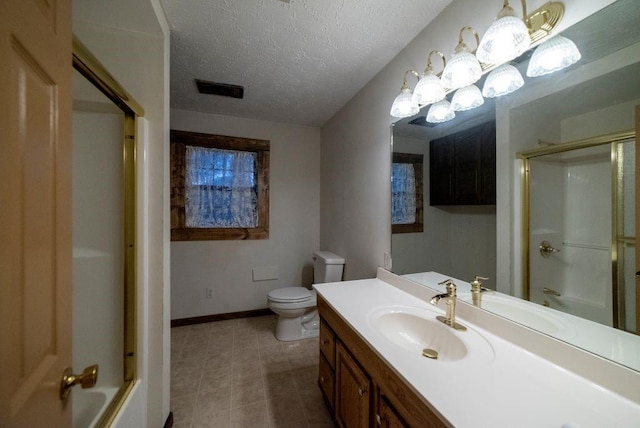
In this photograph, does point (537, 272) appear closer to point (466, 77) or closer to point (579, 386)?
point (579, 386)

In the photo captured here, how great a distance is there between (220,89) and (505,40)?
1.99 m

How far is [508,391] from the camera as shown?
2.10 feet

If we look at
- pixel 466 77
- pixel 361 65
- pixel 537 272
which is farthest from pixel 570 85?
pixel 361 65

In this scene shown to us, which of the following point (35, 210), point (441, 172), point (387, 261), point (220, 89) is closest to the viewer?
point (35, 210)

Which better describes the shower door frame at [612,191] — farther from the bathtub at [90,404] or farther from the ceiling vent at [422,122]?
the bathtub at [90,404]

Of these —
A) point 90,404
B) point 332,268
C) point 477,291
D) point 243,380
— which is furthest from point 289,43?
point 243,380

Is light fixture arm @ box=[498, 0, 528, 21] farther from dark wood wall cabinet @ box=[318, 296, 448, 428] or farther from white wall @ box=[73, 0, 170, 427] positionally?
white wall @ box=[73, 0, 170, 427]

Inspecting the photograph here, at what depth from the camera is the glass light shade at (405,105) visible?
136cm

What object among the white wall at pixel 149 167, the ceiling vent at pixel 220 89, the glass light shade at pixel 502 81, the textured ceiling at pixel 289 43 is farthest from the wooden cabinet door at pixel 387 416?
the ceiling vent at pixel 220 89

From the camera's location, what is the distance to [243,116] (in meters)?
2.66

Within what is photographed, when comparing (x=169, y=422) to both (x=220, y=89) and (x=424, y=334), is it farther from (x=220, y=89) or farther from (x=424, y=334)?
(x=220, y=89)

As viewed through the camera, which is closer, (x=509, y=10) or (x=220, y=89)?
(x=509, y=10)

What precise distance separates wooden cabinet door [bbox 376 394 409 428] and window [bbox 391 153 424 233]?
95 centimetres

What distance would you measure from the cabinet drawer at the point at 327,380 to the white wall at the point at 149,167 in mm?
886
